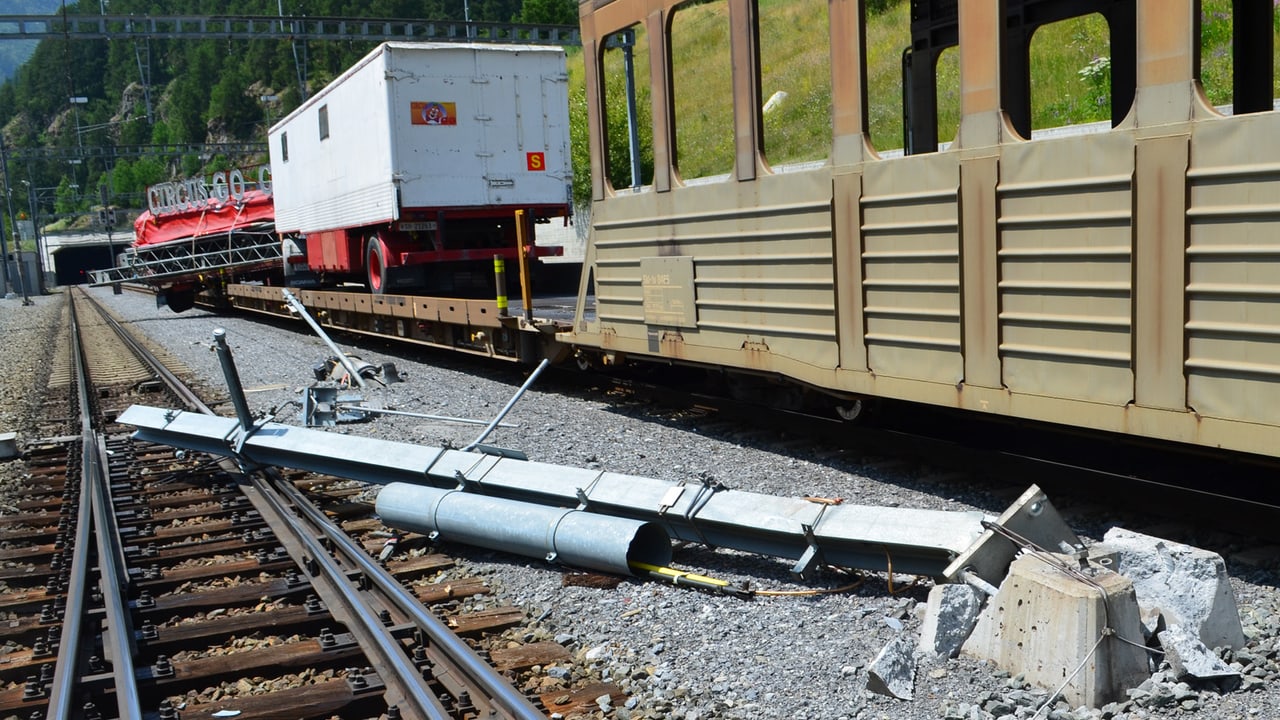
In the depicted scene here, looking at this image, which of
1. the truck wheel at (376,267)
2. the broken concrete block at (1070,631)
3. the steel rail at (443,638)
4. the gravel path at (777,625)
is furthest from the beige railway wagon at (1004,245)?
the truck wheel at (376,267)

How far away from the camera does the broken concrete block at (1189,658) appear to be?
390 cm

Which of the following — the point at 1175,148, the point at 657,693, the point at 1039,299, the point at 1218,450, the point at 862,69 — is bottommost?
the point at 657,693

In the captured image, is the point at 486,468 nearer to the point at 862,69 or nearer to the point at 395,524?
the point at 395,524

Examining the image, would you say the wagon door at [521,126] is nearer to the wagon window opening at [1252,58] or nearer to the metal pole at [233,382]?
the metal pole at [233,382]

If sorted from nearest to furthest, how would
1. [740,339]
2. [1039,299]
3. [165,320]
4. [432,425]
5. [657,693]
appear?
1. [657,693]
2. [1039,299]
3. [740,339]
4. [432,425]
5. [165,320]

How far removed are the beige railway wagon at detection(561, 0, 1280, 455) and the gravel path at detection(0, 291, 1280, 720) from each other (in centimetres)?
67

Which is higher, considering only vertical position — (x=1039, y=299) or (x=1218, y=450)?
(x=1039, y=299)

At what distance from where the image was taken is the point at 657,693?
14.1 ft

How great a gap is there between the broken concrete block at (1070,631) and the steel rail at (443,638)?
169 centimetres

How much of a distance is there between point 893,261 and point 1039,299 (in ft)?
3.47

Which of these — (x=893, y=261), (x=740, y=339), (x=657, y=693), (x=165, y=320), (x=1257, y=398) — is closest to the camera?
(x=657, y=693)

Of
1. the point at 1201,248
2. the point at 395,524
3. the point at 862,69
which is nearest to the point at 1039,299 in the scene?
the point at 1201,248

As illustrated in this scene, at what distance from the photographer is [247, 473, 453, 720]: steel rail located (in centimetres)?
416

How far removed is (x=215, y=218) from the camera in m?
27.6
